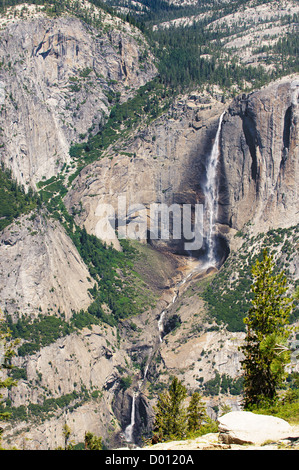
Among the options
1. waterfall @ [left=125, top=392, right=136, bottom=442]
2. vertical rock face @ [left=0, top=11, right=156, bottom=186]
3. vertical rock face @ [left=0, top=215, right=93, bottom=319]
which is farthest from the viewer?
vertical rock face @ [left=0, top=11, right=156, bottom=186]

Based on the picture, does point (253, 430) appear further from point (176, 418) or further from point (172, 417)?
point (176, 418)

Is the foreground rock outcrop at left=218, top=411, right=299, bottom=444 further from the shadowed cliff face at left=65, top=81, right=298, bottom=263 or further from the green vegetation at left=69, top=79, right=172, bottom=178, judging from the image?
the green vegetation at left=69, top=79, right=172, bottom=178

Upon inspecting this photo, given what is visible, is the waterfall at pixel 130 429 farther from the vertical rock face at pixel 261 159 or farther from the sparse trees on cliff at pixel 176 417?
the vertical rock face at pixel 261 159

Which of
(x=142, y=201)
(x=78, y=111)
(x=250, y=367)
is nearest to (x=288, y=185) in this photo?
(x=142, y=201)

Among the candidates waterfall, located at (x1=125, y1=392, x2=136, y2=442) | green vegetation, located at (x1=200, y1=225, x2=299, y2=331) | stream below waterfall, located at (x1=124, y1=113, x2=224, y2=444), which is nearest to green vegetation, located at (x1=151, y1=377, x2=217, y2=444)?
waterfall, located at (x1=125, y1=392, x2=136, y2=442)

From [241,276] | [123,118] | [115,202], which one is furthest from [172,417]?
[123,118]

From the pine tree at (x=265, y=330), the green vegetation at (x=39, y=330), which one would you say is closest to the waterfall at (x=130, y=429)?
the green vegetation at (x=39, y=330)
